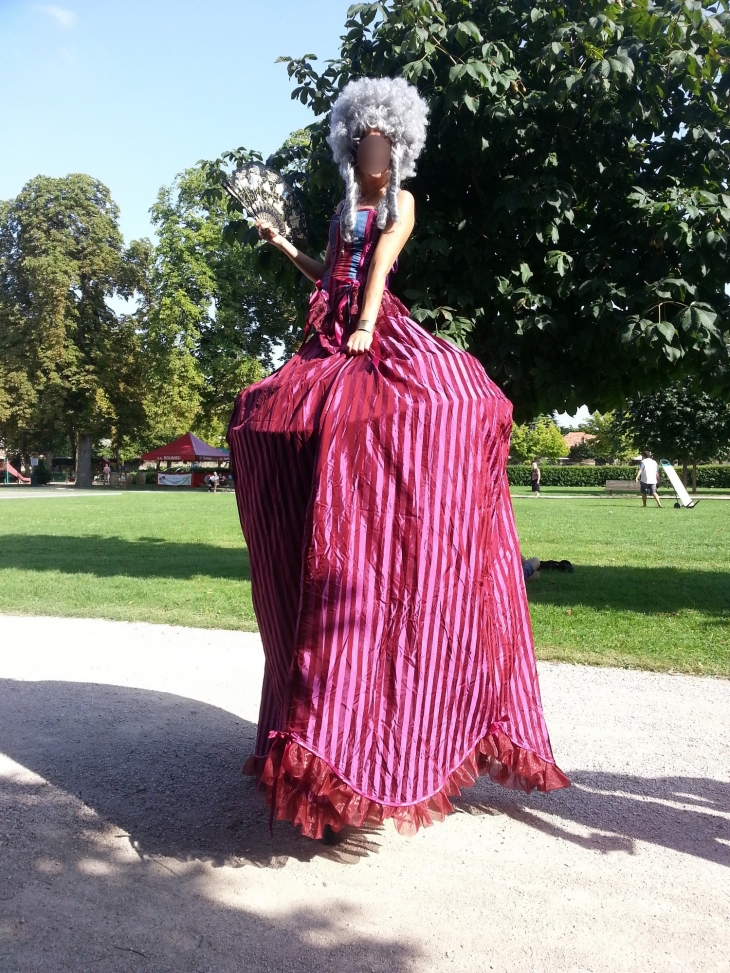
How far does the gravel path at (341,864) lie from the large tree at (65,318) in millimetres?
46616

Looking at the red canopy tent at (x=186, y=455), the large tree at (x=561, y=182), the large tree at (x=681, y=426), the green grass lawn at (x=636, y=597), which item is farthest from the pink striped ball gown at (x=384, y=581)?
the red canopy tent at (x=186, y=455)

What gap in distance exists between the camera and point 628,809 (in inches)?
148

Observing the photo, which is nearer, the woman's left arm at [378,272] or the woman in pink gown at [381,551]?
the woman in pink gown at [381,551]

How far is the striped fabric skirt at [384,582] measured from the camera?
9.80 ft

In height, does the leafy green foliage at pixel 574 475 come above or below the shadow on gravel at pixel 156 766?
above

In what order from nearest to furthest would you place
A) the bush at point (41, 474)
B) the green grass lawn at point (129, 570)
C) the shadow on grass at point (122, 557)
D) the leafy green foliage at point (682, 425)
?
the green grass lawn at point (129, 570) → the shadow on grass at point (122, 557) → the leafy green foliage at point (682, 425) → the bush at point (41, 474)

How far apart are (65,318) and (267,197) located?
48.8 m

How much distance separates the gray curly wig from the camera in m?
3.43

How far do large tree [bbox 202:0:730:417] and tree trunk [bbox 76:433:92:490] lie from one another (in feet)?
150

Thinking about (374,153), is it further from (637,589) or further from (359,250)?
(637,589)

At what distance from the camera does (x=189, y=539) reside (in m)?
17.5

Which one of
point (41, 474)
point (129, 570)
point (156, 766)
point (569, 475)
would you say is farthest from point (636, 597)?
point (41, 474)

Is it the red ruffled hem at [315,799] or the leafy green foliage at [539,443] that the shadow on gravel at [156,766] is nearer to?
the red ruffled hem at [315,799]

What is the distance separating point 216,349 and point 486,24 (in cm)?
3515
